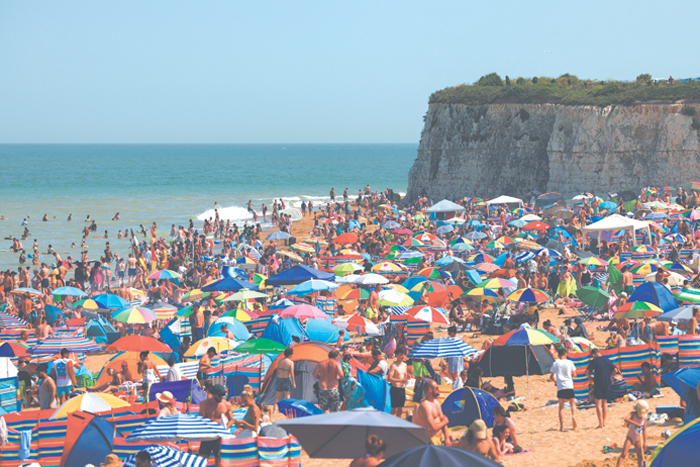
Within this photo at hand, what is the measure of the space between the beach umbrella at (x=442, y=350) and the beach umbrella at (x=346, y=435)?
424 cm

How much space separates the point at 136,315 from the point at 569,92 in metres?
36.0

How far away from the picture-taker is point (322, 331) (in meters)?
13.0

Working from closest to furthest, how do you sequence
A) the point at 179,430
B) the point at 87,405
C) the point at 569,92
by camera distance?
the point at 179,430 → the point at 87,405 → the point at 569,92

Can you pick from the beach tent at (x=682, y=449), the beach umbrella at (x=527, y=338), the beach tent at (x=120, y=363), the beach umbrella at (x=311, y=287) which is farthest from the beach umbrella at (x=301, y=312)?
the beach tent at (x=682, y=449)

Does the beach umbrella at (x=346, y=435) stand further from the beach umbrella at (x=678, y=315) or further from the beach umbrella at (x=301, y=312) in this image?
the beach umbrella at (x=678, y=315)

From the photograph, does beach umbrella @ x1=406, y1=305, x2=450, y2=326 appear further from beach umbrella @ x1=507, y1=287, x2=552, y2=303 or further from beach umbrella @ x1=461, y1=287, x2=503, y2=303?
beach umbrella @ x1=507, y1=287, x2=552, y2=303

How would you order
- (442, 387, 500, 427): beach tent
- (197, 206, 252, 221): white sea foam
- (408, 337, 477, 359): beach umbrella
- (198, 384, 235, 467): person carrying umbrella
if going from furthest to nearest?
(197, 206, 252, 221): white sea foam → (408, 337, 477, 359): beach umbrella → (442, 387, 500, 427): beach tent → (198, 384, 235, 467): person carrying umbrella

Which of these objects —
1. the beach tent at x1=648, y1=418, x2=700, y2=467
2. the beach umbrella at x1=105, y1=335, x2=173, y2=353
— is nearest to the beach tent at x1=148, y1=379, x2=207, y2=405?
the beach umbrella at x1=105, y1=335, x2=173, y2=353

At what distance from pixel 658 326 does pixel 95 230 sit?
127 feet

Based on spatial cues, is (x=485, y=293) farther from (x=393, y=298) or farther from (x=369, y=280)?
(x=369, y=280)

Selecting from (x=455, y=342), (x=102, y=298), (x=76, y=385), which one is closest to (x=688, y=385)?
(x=455, y=342)

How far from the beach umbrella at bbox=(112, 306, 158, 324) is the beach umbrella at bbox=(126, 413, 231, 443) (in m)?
7.25

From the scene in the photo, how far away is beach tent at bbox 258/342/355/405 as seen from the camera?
10.3 m

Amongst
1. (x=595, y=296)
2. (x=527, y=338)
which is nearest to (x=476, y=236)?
(x=595, y=296)
